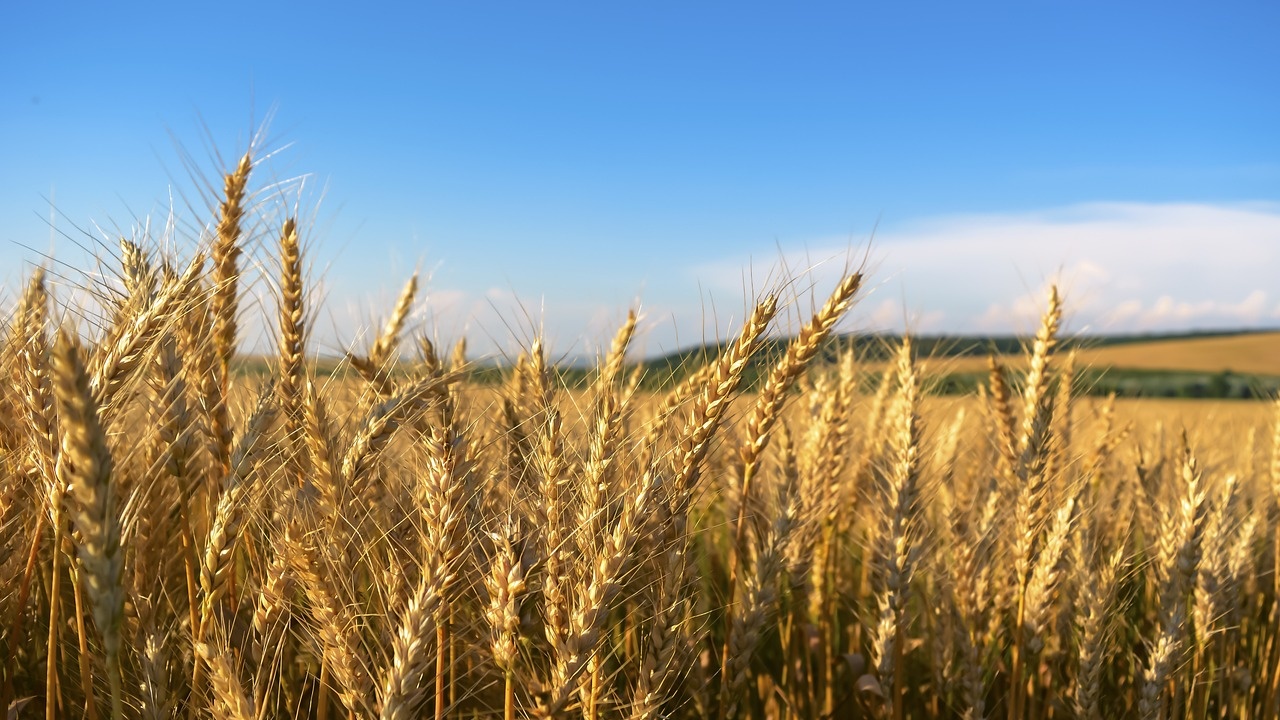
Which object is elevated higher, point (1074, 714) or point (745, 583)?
point (745, 583)

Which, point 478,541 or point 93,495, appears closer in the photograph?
point 93,495

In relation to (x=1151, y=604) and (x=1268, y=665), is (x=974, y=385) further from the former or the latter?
(x=1268, y=665)

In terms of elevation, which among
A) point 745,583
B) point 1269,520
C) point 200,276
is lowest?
point 1269,520

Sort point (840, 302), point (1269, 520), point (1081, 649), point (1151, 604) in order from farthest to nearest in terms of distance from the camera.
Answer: point (1269, 520) → point (1151, 604) → point (1081, 649) → point (840, 302)

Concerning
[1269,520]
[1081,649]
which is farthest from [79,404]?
[1269,520]

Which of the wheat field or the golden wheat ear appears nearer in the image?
the golden wheat ear

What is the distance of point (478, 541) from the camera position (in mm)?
1752

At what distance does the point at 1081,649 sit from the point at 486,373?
7.71ft

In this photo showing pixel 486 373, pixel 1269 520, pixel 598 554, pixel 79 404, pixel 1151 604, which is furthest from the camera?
pixel 1269 520

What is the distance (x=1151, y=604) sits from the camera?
351cm

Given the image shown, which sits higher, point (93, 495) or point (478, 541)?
point (93, 495)

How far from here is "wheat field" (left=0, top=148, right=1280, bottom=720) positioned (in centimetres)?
158

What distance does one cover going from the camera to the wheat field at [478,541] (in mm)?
1576

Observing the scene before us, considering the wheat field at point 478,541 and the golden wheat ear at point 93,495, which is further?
the wheat field at point 478,541
